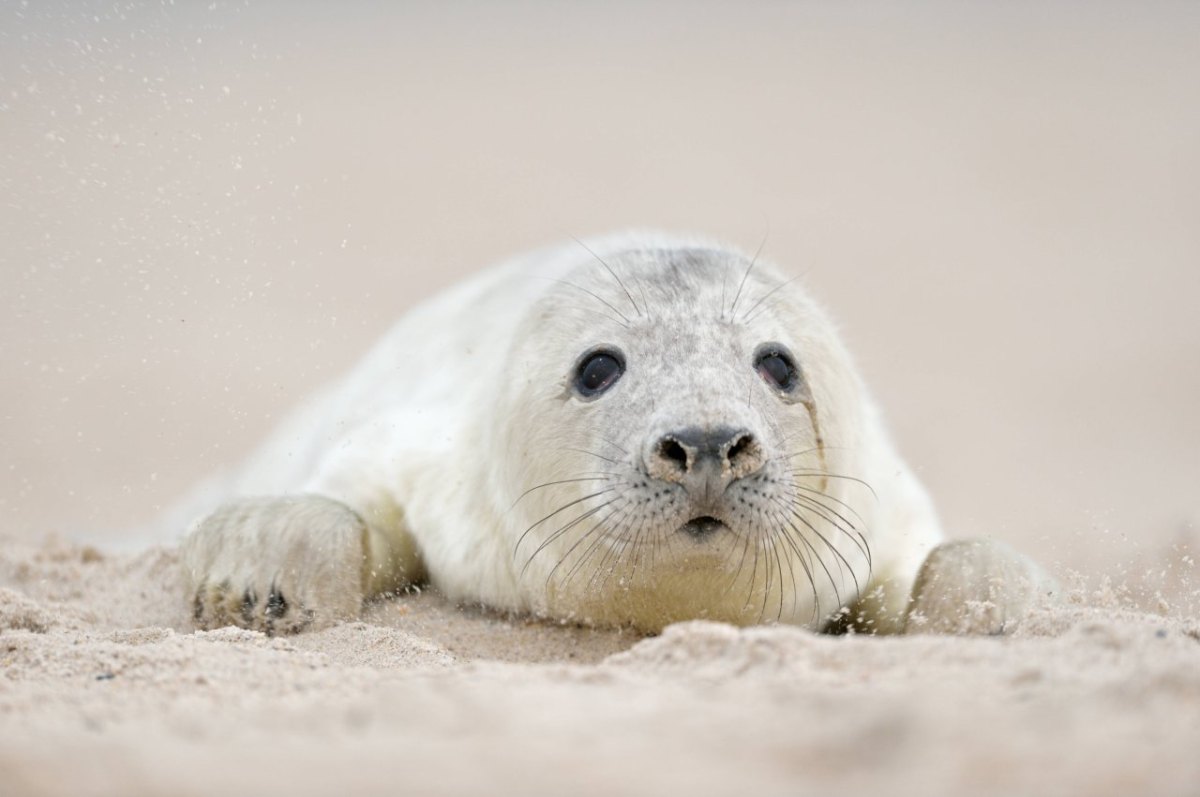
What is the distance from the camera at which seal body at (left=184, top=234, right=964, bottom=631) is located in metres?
3.08

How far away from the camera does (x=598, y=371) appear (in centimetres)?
348

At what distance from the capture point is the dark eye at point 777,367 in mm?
3461

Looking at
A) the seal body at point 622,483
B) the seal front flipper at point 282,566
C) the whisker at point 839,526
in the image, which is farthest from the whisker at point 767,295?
the seal front flipper at point 282,566

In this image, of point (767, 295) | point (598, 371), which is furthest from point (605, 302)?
point (767, 295)

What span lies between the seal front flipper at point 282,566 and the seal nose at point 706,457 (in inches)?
45.6

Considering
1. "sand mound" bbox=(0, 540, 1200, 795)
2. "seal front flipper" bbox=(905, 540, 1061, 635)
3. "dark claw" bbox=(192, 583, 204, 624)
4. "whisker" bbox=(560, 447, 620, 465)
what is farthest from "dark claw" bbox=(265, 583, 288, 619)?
"seal front flipper" bbox=(905, 540, 1061, 635)

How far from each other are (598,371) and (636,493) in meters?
0.52

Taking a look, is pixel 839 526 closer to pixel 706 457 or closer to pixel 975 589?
pixel 975 589

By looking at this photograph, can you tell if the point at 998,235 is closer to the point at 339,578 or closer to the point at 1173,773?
the point at 339,578

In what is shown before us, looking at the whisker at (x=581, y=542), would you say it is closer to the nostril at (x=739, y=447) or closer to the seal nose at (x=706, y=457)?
the seal nose at (x=706, y=457)

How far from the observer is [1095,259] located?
14.5m

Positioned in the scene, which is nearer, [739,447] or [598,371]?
[739,447]

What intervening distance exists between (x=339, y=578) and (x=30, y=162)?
98.3 inches

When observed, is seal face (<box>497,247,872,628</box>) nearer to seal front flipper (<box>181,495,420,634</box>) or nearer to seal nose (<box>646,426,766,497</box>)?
seal nose (<box>646,426,766,497</box>)
